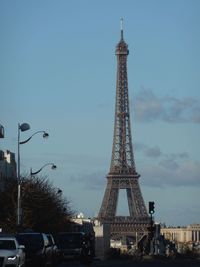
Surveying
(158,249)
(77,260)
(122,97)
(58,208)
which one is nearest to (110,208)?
(122,97)

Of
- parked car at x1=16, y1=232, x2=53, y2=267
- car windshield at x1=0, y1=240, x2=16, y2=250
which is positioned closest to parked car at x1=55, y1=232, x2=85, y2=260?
parked car at x1=16, y1=232, x2=53, y2=267

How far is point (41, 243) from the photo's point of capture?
4091 centimetres

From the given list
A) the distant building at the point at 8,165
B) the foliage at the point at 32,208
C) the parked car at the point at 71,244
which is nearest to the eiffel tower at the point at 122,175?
the distant building at the point at 8,165

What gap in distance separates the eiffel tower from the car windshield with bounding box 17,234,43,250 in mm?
130800

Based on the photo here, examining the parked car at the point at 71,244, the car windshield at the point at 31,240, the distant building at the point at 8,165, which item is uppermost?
the distant building at the point at 8,165

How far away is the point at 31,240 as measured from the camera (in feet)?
135

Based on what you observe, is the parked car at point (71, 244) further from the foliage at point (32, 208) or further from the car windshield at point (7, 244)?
the foliage at point (32, 208)

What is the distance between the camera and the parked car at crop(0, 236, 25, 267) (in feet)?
107

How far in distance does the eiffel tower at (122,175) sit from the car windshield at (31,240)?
131 meters

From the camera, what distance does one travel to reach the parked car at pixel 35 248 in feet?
132

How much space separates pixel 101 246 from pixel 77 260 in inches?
3462

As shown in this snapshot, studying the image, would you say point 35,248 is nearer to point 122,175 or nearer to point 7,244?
point 7,244

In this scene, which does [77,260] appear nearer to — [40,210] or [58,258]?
[58,258]

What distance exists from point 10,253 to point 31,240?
8202 millimetres
